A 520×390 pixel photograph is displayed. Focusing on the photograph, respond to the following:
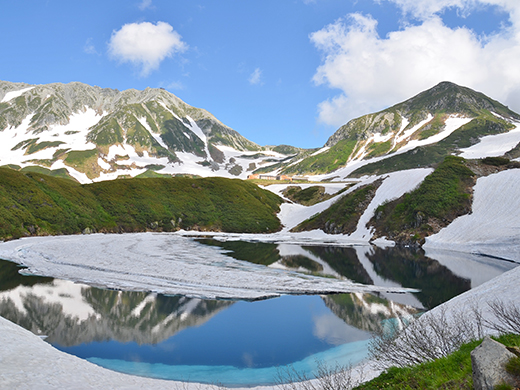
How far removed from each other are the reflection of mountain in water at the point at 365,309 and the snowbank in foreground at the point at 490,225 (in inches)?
1146

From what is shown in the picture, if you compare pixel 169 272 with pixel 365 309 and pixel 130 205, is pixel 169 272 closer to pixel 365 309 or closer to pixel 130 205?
pixel 365 309

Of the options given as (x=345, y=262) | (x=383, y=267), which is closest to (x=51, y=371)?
(x=383, y=267)

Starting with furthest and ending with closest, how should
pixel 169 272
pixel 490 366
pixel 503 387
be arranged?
pixel 169 272 < pixel 490 366 < pixel 503 387

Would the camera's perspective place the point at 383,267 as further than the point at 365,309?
Yes

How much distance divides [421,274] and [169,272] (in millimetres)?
30233

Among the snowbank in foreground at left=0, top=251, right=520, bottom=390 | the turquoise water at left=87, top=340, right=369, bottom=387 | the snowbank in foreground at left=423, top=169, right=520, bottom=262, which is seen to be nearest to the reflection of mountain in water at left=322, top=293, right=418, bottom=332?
the turquoise water at left=87, top=340, right=369, bottom=387

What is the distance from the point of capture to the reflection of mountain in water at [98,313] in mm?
20828

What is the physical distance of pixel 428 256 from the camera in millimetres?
51469

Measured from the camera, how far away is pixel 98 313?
24.5 m

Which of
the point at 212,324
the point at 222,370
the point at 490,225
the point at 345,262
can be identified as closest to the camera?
the point at 222,370

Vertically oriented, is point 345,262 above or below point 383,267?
above

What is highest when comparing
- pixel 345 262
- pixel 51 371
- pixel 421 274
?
pixel 51 371

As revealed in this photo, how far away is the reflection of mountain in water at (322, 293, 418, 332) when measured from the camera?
904 inches

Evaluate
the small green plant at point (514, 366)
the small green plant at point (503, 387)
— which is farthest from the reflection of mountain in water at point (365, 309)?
the small green plant at point (503, 387)
